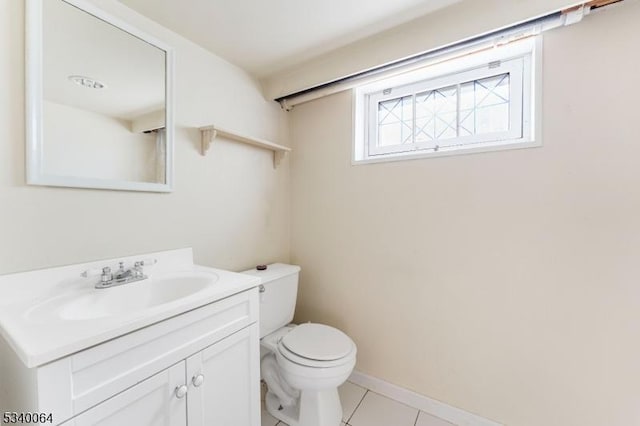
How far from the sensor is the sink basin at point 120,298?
0.83 meters

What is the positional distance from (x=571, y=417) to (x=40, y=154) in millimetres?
2397

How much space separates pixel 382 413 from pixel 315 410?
0.43 metres

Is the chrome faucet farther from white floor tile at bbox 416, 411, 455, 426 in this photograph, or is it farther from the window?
white floor tile at bbox 416, 411, 455, 426

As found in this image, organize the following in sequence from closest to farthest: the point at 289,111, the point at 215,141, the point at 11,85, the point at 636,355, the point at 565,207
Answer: the point at 11,85 < the point at 636,355 < the point at 565,207 < the point at 215,141 < the point at 289,111

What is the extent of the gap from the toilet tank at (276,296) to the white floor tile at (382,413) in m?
0.64

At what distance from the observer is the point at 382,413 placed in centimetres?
149

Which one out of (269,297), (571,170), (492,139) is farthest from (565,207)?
(269,297)

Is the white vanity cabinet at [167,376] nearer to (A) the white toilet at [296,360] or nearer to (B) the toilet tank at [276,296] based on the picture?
(A) the white toilet at [296,360]

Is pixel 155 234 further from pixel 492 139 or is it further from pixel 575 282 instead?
pixel 575 282

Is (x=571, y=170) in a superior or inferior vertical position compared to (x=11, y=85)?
inferior

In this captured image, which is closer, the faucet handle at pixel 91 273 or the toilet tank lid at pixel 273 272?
the faucet handle at pixel 91 273

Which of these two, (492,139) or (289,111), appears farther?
(289,111)

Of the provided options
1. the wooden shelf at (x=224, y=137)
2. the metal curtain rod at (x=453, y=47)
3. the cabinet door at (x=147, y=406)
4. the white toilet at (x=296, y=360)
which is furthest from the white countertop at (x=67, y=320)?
the metal curtain rod at (x=453, y=47)

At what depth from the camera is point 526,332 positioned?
126cm
